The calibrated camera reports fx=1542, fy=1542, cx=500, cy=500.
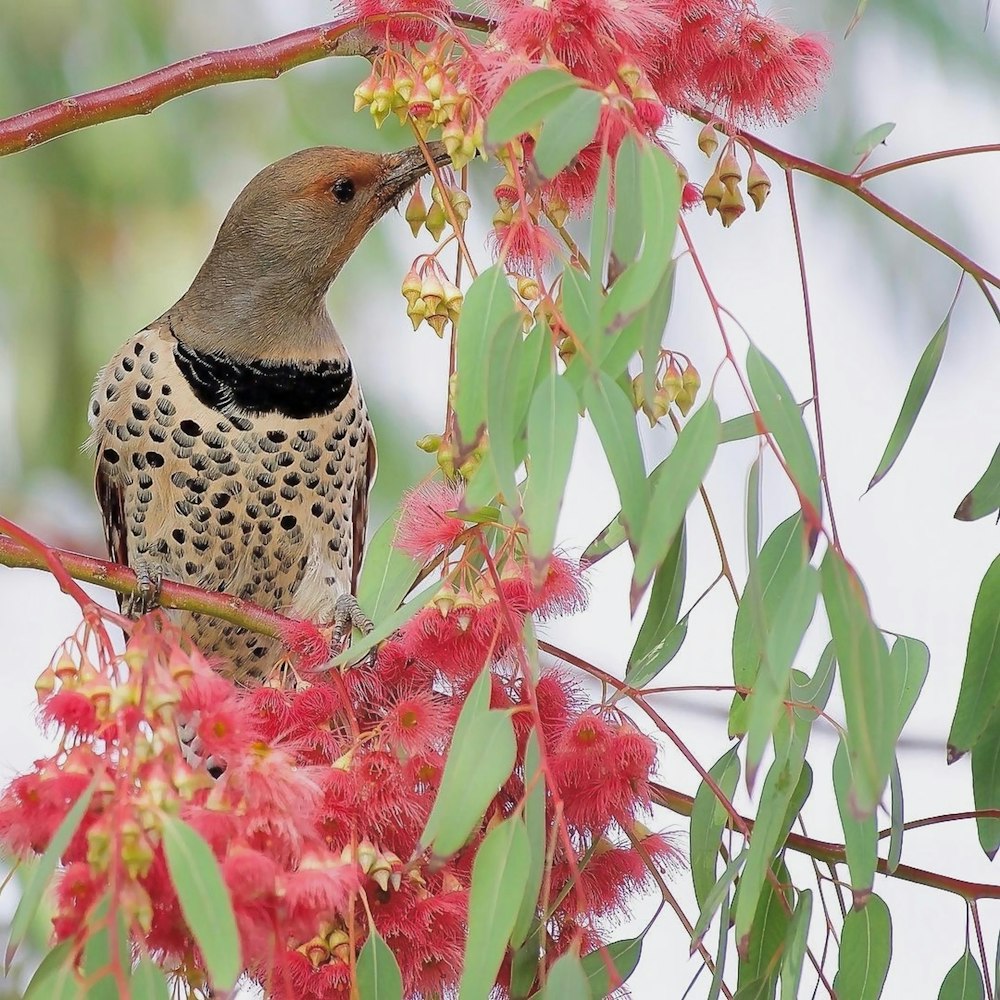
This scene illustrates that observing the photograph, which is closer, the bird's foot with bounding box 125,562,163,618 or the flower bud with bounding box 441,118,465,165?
the flower bud with bounding box 441,118,465,165

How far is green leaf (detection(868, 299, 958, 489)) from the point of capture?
3.72 feet

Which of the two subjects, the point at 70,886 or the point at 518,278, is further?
the point at 518,278

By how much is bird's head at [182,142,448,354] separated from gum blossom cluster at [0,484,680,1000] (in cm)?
100

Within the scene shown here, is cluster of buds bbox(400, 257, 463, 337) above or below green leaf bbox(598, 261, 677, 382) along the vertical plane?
above

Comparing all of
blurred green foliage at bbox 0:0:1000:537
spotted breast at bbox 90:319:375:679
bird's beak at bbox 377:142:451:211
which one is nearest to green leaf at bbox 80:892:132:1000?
spotted breast at bbox 90:319:375:679

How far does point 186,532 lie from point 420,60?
1.18 m

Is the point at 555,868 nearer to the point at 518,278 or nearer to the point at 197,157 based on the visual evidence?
the point at 518,278

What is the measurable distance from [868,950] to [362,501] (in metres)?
1.38

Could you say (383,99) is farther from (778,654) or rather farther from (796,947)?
(796,947)

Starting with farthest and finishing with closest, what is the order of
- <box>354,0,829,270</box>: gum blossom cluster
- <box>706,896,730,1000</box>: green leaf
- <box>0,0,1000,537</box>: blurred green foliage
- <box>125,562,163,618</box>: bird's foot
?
<box>0,0,1000,537</box>: blurred green foliage, <box>125,562,163,618</box>: bird's foot, <box>706,896,730,1000</box>: green leaf, <box>354,0,829,270</box>: gum blossom cluster

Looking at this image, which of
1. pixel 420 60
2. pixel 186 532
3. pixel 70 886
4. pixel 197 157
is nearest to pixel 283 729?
pixel 70 886

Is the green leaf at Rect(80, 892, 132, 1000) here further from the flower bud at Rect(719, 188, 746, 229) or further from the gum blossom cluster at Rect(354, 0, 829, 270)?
the flower bud at Rect(719, 188, 746, 229)

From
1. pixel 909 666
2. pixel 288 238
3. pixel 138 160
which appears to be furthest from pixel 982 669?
pixel 138 160

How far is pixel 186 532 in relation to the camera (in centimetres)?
213
